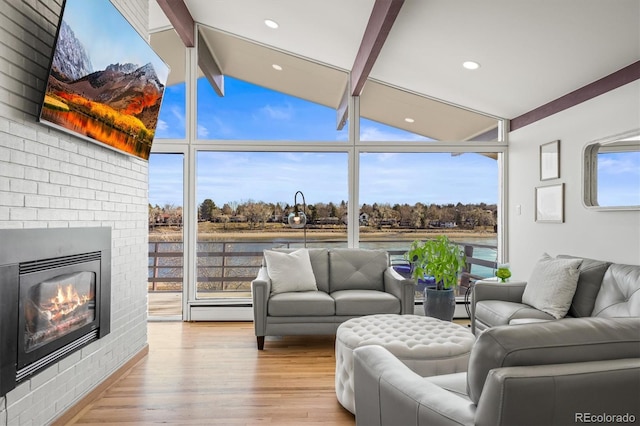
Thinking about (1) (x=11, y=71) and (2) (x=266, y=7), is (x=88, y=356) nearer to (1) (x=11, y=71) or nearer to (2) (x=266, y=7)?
(1) (x=11, y=71)

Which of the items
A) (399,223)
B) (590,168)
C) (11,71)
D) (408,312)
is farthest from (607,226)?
(11,71)

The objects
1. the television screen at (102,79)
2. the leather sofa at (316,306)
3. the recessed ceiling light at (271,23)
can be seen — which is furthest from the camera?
the recessed ceiling light at (271,23)

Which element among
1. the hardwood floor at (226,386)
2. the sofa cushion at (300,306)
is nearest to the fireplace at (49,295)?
the hardwood floor at (226,386)

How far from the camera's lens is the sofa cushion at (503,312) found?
130 inches

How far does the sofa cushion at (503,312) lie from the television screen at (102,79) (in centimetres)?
313

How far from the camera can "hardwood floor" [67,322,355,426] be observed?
2602 millimetres

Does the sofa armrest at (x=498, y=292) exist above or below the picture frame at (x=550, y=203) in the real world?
below

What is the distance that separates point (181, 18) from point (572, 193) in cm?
415

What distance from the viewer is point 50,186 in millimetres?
2416

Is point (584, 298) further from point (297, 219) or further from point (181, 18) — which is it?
point (181, 18)

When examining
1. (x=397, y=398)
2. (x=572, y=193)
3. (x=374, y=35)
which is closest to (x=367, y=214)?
(x=572, y=193)

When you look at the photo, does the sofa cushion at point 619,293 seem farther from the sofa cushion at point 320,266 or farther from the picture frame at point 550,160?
the sofa cushion at point 320,266

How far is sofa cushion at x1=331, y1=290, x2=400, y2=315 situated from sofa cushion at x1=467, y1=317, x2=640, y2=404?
2.74 meters

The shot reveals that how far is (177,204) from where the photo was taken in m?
5.13
